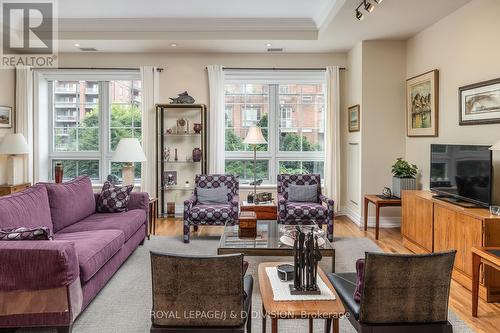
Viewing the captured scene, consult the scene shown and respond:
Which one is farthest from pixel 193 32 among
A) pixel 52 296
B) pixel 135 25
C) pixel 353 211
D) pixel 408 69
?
pixel 52 296

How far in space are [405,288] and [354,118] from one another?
176 inches

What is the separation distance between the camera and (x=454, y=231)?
3400mm

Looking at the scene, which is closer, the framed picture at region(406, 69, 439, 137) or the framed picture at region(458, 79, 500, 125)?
the framed picture at region(458, 79, 500, 125)

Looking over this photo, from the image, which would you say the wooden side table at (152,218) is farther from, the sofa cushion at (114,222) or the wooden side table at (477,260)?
the wooden side table at (477,260)

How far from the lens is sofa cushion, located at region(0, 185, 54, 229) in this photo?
9.21ft

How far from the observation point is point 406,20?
4.63 meters

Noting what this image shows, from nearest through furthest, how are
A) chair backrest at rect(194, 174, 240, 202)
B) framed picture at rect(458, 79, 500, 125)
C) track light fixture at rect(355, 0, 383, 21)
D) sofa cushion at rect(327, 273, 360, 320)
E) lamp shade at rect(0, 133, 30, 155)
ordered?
1. sofa cushion at rect(327, 273, 360, 320)
2. framed picture at rect(458, 79, 500, 125)
3. track light fixture at rect(355, 0, 383, 21)
4. chair backrest at rect(194, 174, 240, 202)
5. lamp shade at rect(0, 133, 30, 155)

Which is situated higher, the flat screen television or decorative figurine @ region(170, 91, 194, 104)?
decorative figurine @ region(170, 91, 194, 104)

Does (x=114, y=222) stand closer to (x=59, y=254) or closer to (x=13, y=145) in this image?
(x=59, y=254)

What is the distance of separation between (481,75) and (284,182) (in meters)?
2.72

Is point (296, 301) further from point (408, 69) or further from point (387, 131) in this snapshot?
point (408, 69)

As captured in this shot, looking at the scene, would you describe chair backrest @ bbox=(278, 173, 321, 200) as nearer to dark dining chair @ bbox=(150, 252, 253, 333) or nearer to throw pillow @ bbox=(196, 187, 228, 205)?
throw pillow @ bbox=(196, 187, 228, 205)

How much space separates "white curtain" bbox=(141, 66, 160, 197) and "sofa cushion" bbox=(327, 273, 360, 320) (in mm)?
4441

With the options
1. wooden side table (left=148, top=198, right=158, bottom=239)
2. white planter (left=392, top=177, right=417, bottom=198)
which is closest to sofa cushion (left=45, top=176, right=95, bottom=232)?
wooden side table (left=148, top=198, right=158, bottom=239)
